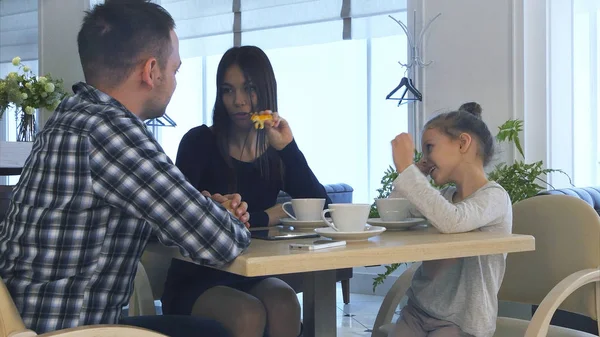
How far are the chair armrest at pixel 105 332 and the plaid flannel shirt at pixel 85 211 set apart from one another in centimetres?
18

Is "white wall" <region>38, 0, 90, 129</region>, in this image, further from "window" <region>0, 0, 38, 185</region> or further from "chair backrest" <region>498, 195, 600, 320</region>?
"chair backrest" <region>498, 195, 600, 320</region>

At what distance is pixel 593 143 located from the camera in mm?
5805

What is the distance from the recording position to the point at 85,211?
1339 millimetres

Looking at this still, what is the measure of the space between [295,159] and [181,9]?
17.3 ft

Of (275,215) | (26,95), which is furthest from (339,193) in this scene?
(275,215)

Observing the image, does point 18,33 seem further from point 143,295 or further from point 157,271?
point 143,295

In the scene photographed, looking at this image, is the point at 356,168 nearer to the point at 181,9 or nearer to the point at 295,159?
the point at 181,9

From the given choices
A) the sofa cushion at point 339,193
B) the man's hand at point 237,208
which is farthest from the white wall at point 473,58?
the man's hand at point 237,208

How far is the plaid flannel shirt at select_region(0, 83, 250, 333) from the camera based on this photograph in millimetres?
1314

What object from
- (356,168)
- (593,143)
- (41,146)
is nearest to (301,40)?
(356,168)

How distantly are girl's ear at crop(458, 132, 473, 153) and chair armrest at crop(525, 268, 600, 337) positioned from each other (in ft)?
1.30

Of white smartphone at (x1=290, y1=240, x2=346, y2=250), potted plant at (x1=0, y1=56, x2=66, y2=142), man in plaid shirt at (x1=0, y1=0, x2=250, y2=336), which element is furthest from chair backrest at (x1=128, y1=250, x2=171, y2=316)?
potted plant at (x1=0, y1=56, x2=66, y2=142)

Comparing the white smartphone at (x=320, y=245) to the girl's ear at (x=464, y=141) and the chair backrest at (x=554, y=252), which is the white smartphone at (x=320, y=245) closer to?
the girl's ear at (x=464, y=141)

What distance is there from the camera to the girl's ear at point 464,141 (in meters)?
1.91
